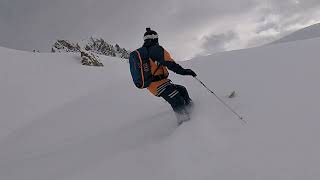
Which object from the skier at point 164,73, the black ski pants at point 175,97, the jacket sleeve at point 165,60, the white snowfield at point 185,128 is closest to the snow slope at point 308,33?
the white snowfield at point 185,128

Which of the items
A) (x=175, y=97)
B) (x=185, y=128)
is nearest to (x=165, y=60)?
(x=175, y=97)

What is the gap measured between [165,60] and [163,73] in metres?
0.38

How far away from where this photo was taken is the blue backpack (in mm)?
7574

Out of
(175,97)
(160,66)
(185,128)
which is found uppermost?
(160,66)

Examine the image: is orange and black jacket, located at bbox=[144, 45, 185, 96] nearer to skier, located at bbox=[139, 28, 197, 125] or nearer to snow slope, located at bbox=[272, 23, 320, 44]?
skier, located at bbox=[139, 28, 197, 125]

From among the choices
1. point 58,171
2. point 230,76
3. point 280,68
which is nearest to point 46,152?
point 58,171

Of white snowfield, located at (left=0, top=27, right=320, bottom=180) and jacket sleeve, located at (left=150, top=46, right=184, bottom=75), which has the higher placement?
jacket sleeve, located at (left=150, top=46, right=184, bottom=75)

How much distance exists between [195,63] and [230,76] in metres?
3.02

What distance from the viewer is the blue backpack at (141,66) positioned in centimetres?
757

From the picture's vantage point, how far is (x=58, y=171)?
24.7 ft

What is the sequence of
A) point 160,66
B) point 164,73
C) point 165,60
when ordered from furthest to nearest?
point 164,73 → point 160,66 → point 165,60

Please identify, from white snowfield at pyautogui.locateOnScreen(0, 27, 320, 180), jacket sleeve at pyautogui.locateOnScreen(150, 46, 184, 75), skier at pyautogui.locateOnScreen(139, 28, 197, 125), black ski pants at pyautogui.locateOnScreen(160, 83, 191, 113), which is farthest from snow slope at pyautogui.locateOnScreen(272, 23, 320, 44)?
jacket sleeve at pyautogui.locateOnScreen(150, 46, 184, 75)

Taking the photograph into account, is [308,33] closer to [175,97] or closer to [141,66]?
[175,97]

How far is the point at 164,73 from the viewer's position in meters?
7.83
